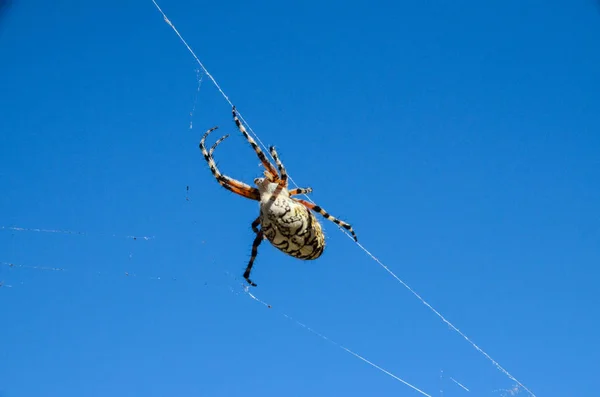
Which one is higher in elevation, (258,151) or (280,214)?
(258,151)

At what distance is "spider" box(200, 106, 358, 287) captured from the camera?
26.0 feet

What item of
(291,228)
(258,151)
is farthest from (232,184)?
(291,228)

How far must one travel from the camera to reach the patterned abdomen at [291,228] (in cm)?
788

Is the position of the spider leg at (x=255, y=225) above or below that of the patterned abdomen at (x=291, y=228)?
above

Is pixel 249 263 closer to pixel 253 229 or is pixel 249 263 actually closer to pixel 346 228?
pixel 253 229

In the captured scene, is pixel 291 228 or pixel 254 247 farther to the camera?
pixel 254 247

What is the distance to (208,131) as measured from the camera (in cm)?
974

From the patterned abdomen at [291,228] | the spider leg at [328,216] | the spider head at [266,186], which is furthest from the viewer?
the spider leg at [328,216]

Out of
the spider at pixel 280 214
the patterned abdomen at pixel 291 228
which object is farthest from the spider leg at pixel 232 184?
the patterned abdomen at pixel 291 228

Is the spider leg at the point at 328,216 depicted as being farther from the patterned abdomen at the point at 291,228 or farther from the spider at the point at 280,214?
the patterned abdomen at the point at 291,228

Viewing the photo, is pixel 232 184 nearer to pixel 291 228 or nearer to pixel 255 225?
pixel 255 225

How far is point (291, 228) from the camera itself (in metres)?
7.85

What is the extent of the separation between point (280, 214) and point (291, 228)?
0.71 feet

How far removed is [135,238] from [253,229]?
10.3 feet
